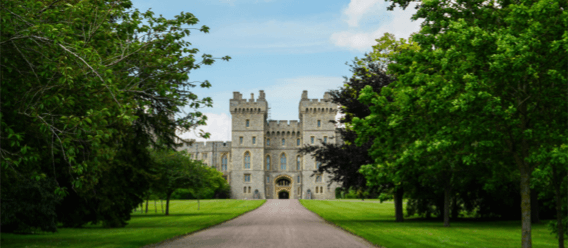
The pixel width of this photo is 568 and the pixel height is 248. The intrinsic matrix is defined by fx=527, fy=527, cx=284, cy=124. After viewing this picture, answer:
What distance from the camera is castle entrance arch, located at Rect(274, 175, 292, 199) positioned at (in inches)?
3531

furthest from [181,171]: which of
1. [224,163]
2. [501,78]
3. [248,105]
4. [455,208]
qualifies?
[224,163]

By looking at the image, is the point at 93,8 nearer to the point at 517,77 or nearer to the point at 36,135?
the point at 36,135

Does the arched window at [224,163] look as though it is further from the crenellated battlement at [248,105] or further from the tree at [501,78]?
the tree at [501,78]

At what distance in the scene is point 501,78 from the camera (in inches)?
474

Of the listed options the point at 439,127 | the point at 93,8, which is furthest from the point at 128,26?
the point at 439,127

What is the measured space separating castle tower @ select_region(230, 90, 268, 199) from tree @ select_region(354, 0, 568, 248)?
74542 millimetres

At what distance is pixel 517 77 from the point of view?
11.5m

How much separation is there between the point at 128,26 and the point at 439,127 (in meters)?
8.42

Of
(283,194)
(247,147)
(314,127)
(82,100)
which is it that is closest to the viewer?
(82,100)

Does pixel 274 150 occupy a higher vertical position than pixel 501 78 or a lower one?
higher

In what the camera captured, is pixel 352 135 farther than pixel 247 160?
No

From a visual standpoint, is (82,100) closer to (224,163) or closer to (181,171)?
(181,171)

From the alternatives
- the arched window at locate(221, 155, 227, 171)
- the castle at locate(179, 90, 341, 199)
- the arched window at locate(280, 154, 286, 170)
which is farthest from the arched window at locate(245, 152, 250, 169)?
the arched window at locate(221, 155, 227, 171)

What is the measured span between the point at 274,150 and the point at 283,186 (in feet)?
20.8
